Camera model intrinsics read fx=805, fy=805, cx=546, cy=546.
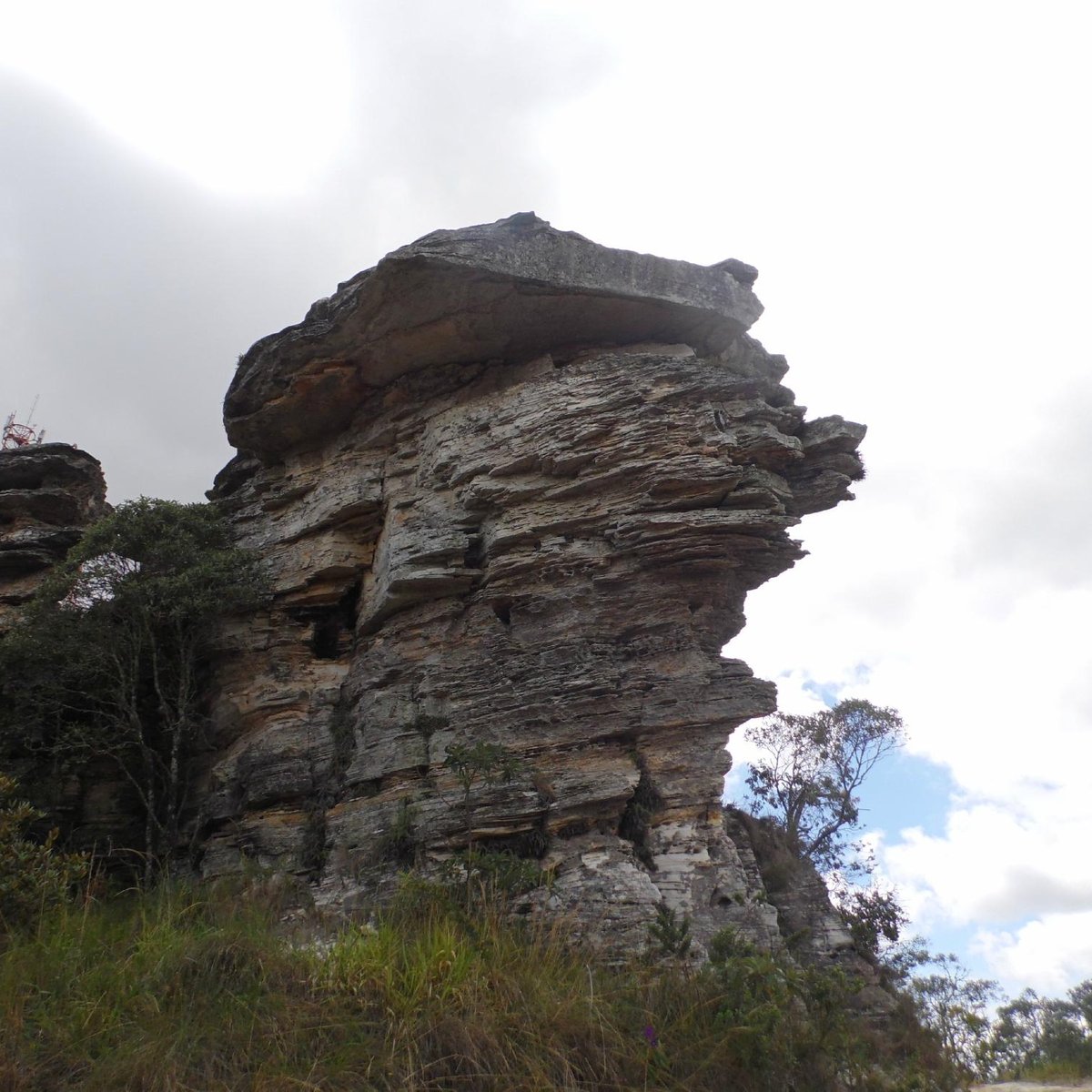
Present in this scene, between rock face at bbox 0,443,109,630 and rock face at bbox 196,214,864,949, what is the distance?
3853 millimetres

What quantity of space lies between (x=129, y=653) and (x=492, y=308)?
907 cm

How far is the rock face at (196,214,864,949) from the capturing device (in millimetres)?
10984

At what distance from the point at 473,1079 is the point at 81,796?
11.7 metres

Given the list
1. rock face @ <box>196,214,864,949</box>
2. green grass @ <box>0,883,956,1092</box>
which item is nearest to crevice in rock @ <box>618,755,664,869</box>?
rock face @ <box>196,214,864,949</box>

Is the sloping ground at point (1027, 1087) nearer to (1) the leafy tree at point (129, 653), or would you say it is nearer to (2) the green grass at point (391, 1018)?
(2) the green grass at point (391, 1018)

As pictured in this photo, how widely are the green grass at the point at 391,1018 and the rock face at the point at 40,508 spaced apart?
11.1 m

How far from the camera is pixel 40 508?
17.5 meters

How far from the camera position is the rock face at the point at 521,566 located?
10984 mm

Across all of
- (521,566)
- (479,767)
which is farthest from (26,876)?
(521,566)

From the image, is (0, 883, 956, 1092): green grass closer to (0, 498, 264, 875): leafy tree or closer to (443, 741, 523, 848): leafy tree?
(443, 741, 523, 848): leafy tree

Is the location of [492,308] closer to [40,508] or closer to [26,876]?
[40,508]

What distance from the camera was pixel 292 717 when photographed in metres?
14.1

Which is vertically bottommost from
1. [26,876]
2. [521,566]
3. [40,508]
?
[26,876]

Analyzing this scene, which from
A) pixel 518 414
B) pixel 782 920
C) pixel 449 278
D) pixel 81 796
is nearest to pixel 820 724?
pixel 782 920
